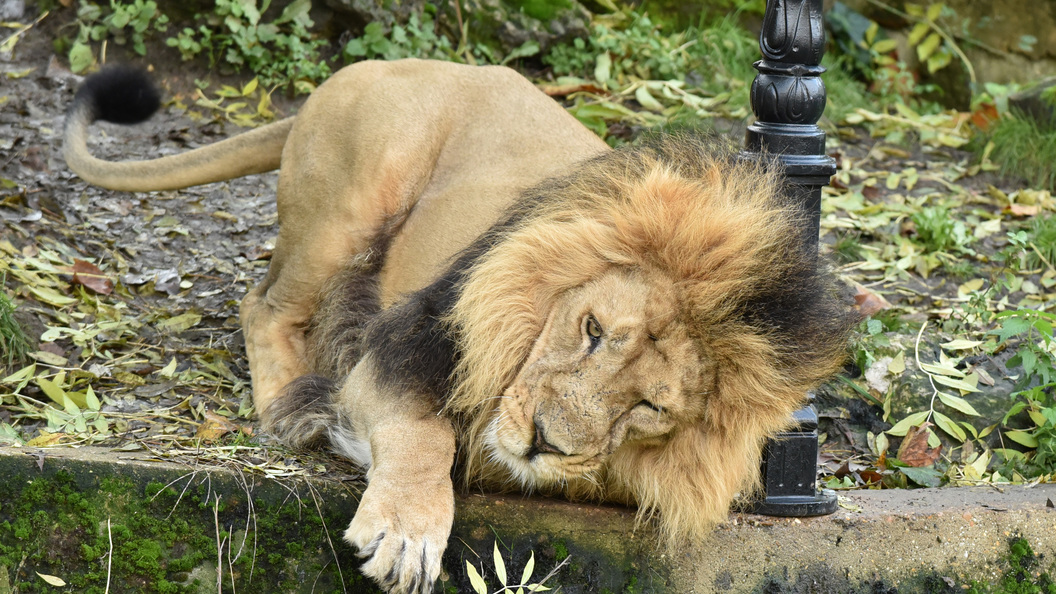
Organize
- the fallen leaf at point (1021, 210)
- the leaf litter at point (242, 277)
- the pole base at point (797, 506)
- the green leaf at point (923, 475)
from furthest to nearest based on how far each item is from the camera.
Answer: the fallen leaf at point (1021, 210) → the leaf litter at point (242, 277) → the green leaf at point (923, 475) → the pole base at point (797, 506)

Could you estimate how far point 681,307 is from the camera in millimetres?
2215

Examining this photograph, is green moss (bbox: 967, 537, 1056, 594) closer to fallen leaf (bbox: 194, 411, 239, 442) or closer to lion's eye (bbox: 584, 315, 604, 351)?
lion's eye (bbox: 584, 315, 604, 351)

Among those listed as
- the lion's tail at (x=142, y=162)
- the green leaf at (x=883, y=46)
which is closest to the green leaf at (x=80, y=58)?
the lion's tail at (x=142, y=162)

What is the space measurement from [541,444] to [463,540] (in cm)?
36

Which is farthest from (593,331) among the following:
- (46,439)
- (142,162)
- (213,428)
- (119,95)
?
(119,95)

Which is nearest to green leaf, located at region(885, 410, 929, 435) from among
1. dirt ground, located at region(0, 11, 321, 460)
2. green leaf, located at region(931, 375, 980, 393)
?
green leaf, located at region(931, 375, 980, 393)

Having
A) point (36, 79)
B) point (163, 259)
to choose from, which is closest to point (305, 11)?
point (36, 79)

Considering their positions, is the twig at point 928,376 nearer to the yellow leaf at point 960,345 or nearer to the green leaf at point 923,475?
the yellow leaf at point 960,345

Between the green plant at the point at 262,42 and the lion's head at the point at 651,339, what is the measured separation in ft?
11.6

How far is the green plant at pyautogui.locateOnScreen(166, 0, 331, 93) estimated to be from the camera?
5.58 m

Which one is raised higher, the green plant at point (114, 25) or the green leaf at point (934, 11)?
the green plant at point (114, 25)

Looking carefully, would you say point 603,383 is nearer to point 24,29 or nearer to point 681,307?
point 681,307

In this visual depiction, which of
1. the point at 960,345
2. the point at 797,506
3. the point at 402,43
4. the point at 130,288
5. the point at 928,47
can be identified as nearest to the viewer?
the point at 797,506

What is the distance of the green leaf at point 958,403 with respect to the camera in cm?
332
